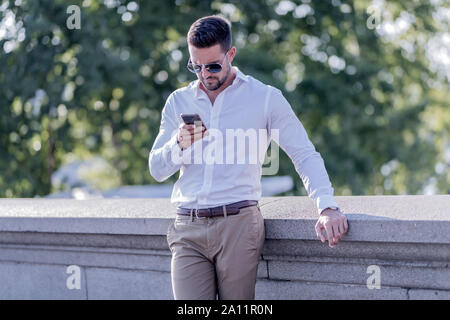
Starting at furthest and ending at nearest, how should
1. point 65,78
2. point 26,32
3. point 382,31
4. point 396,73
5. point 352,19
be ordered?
1. point 396,73
2. point 382,31
3. point 352,19
4. point 65,78
5. point 26,32

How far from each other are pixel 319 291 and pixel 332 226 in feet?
1.48

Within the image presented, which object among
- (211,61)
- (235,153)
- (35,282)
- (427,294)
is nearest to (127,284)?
(35,282)

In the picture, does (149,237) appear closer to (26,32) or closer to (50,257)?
(50,257)

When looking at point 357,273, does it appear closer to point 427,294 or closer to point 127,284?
point 427,294

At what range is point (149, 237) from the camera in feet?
10.7

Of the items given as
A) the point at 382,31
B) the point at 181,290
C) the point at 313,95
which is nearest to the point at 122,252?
the point at 181,290

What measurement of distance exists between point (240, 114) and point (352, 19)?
11272 mm

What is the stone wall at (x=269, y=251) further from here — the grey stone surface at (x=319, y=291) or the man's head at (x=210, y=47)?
the man's head at (x=210, y=47)

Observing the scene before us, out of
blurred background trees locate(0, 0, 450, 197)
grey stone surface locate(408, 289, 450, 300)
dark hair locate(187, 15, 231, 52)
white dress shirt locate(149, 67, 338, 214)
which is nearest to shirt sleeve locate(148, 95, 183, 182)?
white dress shirt locate(149, 67, 338, 214)

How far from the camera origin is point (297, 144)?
2.71 metres

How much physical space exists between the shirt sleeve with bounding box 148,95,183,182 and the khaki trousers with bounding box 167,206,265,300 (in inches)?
8.8

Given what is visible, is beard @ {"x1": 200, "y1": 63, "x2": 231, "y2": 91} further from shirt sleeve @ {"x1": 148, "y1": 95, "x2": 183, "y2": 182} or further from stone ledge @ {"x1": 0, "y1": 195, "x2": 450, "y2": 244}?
stone ledge @ {"x1": 0, "y1": 195, "x2": 450, "y2": 244}

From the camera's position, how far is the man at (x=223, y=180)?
2598 millimetres

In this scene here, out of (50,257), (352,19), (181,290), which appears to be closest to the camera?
(181,290)
